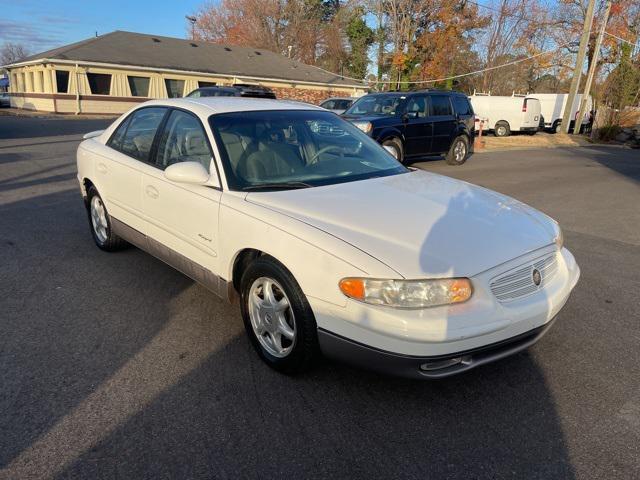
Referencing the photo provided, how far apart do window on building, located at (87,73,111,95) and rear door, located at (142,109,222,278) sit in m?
28.7

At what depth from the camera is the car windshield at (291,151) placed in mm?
3456

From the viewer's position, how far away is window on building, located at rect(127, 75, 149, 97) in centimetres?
3032

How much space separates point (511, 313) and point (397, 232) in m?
0.73

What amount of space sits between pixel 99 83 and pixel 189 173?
2981cm

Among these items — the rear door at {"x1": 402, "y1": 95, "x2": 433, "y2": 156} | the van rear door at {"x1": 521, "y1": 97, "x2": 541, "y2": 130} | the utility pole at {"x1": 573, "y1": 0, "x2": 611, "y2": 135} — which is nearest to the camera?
the rear door at {"x1": 402, "y1": 95, "x2": 433, "y2": 156}

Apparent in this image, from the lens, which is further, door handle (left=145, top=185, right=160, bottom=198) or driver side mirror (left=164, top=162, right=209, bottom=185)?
door handle (left=145, top=185, right=160, bottom=198)

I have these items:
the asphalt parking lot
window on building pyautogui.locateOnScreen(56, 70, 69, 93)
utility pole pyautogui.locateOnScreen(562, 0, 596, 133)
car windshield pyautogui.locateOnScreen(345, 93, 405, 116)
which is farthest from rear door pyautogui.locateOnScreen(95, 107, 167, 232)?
window on building pyautogui.locateOnScreen(56, 70, 69, 93)

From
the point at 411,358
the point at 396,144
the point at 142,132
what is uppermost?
the point at 142,132

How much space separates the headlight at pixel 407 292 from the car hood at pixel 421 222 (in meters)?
0.05

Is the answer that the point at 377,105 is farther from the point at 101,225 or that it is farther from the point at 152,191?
the point at 152,191

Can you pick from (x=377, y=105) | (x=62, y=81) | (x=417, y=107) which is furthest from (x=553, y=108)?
(x=62, y=81)

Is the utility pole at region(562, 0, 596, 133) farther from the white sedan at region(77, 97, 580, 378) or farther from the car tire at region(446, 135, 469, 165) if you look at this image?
the white sedan at region(77, 97, 580, 378)

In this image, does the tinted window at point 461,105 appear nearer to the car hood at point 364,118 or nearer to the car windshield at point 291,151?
the car hood at point 364,118

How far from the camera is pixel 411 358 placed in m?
2.46
